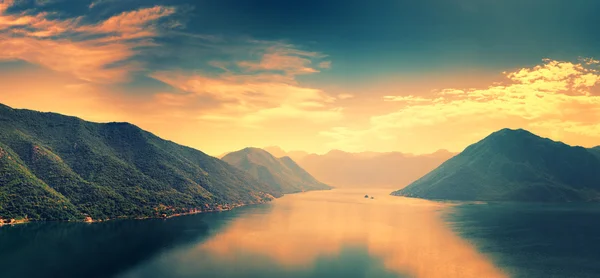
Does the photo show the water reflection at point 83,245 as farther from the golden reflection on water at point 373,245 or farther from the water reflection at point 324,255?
the golden reflection on water at point 373,245

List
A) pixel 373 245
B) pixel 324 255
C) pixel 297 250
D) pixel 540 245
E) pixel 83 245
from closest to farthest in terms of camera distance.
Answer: pixel 324 255 < pixel 83 245 < pixel 297 250 < pixel 540 245 < pixel 373 245

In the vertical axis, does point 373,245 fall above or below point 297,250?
above

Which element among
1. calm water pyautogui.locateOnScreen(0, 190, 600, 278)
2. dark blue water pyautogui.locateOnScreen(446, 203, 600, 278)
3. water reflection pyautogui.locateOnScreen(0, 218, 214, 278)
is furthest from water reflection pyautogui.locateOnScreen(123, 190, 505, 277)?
water reflection pyautogui.locateOnScreen(0, 218, 214, 278)

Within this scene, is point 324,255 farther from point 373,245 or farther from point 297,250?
point 373,245

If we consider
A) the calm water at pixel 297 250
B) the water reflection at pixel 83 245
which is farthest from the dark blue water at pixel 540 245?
the water reflection at pixel 83 245

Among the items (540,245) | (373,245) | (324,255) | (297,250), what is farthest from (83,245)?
(540,245)

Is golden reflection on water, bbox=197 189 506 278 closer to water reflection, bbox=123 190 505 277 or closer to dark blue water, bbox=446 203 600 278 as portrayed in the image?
water reflection, bbox=123 190 505 277

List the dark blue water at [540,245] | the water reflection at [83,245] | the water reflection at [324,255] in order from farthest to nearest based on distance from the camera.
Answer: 1. the dark blue water at [540,245]
2. the water reflection at [324,255]
3. the water reflection at [83,245]

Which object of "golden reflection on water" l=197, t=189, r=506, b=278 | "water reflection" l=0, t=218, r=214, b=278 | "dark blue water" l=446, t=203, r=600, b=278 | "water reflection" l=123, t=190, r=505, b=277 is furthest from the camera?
"golden reflection on water" l=197, t=189, r=506, b=278
